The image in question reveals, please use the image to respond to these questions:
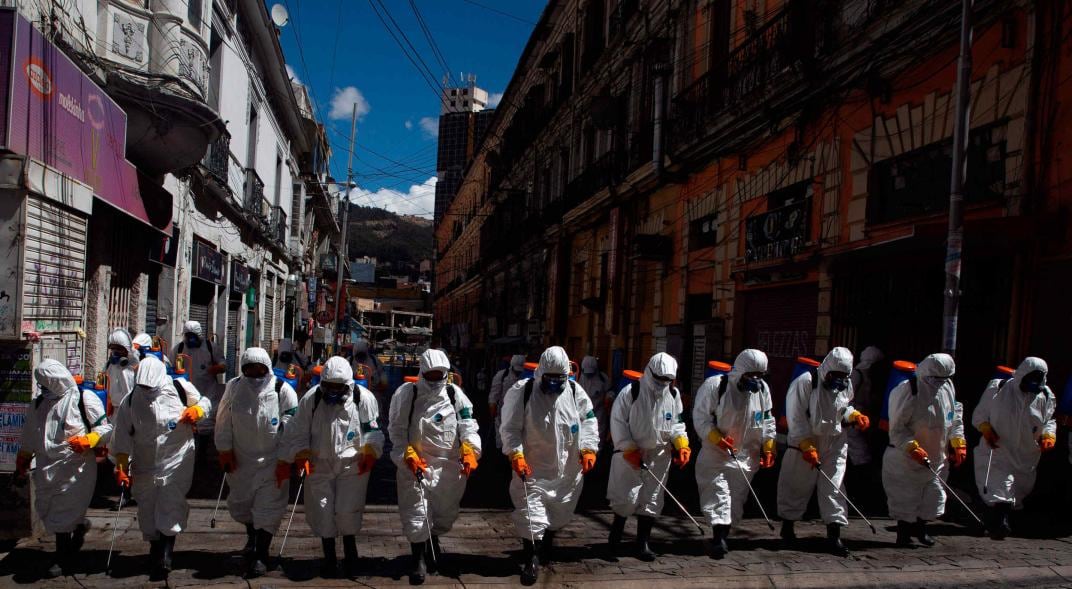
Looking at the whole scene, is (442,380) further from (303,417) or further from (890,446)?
(890,446)

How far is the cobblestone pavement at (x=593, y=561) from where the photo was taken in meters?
5.32

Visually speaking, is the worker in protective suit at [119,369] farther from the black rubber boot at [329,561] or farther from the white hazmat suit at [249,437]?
the black rubber boot at [329,561]

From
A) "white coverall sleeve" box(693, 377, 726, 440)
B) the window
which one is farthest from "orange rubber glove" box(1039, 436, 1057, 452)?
the window

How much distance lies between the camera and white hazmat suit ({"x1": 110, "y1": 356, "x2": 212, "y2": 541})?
5.34m

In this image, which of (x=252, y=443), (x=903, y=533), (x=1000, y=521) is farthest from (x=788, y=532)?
(x=252, y=443)

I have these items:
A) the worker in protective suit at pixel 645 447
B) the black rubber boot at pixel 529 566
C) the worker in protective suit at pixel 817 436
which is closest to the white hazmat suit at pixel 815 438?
the worker in protective suit at pixel 817 436

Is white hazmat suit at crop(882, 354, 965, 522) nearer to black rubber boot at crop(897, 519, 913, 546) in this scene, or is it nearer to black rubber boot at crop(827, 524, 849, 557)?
black rubber boot at crop(897, 519, 913, 546)

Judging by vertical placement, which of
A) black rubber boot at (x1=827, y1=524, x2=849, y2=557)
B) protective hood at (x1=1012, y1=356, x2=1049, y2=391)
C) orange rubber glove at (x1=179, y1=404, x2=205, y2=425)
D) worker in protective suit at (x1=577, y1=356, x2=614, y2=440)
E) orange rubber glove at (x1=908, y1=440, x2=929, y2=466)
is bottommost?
black rubber boot at (x1=827, y1=524, x2=849, y2=557)

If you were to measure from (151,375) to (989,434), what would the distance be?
7.46 m

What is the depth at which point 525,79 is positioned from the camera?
1174 inches

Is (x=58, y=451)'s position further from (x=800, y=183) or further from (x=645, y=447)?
(x=800, y=183)

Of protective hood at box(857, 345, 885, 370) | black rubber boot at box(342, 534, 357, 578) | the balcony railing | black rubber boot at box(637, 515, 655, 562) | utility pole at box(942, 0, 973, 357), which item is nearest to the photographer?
black rubber boot at box(342, 534, 357, 578)

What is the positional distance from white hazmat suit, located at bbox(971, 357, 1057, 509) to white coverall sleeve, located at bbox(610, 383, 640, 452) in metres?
3.62

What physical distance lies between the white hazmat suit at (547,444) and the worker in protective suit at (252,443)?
5.78 feet
